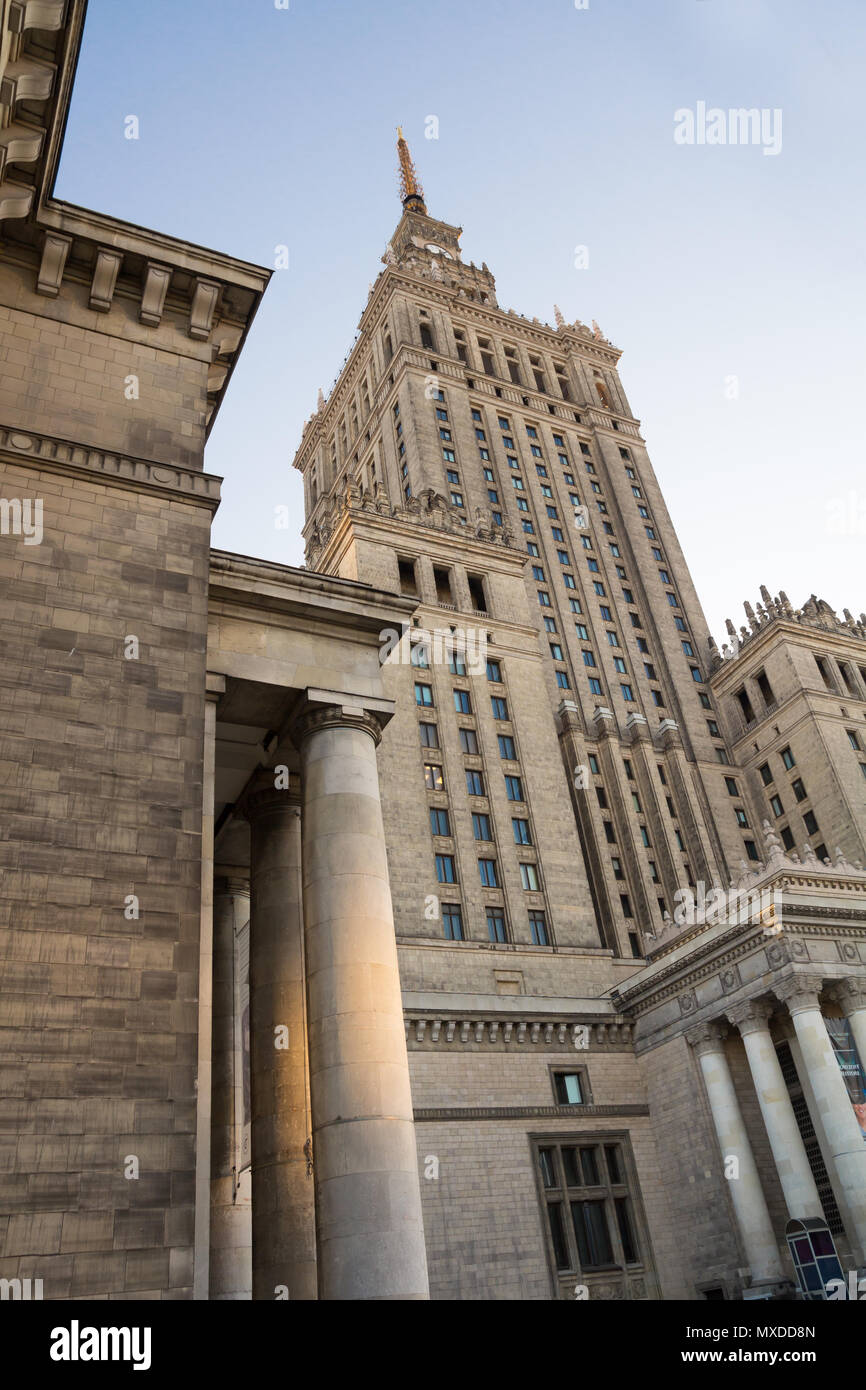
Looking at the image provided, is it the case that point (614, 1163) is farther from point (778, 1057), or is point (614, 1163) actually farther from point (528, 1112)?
point (778, 1057)

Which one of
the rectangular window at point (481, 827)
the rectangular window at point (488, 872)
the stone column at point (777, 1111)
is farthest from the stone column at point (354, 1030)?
the rectangular window at point (481, 827)

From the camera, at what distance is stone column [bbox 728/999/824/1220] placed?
117ft

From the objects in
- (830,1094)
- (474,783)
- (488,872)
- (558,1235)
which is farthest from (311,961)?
(474,783)

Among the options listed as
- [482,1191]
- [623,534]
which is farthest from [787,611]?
[482,1191]

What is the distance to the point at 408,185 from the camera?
120562 mm

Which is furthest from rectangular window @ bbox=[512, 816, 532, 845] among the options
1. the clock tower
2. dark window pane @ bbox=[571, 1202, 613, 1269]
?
the clock tower

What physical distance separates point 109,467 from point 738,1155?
36.2m

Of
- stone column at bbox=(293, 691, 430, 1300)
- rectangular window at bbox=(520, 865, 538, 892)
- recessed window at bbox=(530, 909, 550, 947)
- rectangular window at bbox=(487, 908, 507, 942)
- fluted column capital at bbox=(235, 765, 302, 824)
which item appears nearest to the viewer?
stone column at bbox=(293, 691, 430, 1300)

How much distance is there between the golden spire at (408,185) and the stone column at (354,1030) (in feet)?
365

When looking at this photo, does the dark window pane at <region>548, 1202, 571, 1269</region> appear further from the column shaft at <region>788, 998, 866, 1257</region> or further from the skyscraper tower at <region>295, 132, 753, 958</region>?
the skyscraper tower at <region>295, 132, 753, 958</region>

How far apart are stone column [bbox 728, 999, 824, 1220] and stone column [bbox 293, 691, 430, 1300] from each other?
24147 mm

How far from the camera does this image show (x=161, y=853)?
14.6 metres
